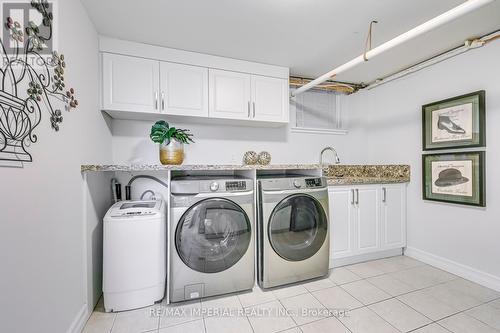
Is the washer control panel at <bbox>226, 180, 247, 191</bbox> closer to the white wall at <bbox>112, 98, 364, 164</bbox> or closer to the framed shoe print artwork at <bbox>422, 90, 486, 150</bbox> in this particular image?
the white wall at <bbox>112, 98, 364, 164</bbox>

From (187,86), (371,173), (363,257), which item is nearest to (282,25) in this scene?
(187,86)

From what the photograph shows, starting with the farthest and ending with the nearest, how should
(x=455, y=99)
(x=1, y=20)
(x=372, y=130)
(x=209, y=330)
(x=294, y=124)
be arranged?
(x=372, y=130)
(x=294, y=124)
(x=455, y=99)
(x=209, y=330)
(x=1, y=20)

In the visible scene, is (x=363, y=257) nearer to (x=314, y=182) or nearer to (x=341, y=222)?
(x=341, y=222)

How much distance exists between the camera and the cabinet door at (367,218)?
2.38 meters

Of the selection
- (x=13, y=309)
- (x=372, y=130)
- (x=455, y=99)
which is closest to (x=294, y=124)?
(x=372, y=130)

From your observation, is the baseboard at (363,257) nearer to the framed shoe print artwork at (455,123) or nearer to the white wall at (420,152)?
the white wall at (420,152)

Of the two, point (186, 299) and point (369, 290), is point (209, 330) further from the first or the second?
point (369, 290)

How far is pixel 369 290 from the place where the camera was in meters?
1.90

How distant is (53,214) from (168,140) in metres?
0.95

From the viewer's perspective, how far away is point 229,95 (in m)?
2.29

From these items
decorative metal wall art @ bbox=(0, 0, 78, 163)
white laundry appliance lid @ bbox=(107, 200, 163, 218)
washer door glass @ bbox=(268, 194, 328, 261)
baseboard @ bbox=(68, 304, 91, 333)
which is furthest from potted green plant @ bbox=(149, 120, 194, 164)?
baseboard @ bbox=(68, 304, 91, 333)

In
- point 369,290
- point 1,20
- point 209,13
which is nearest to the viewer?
point 1,20

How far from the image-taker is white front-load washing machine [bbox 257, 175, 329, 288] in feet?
6.19

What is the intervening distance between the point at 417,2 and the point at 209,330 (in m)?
2.68
